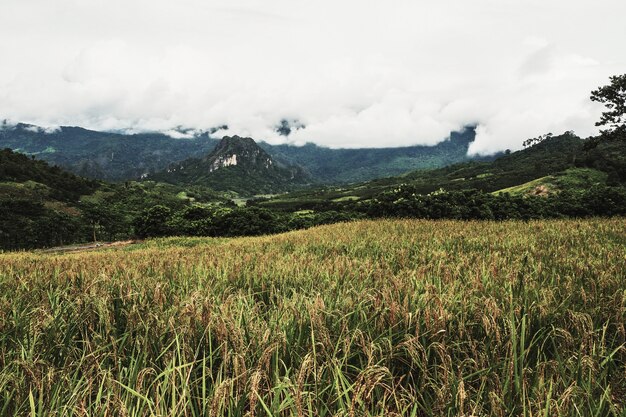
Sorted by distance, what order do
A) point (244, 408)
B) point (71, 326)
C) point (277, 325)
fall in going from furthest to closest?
point (71, 326) < point (277, 325) < point (244, 408)

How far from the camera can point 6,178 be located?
16012cm

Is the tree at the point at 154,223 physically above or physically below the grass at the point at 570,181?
below

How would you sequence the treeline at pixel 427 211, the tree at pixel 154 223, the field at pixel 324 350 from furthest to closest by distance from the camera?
1. the tree at pixel 154 223
2. the treeline at pixel 427 211
3. the field at pixel 324 350

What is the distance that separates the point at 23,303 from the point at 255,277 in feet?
9.82

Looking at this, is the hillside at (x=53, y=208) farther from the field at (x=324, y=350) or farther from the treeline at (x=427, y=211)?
the field at (x=324, y=350)

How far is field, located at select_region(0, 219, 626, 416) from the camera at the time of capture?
2.10 meters

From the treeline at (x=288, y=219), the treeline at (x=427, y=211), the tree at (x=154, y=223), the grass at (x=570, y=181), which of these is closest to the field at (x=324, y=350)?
the treeline at (x=427, y=211)

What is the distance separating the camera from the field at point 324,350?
210 centimetres

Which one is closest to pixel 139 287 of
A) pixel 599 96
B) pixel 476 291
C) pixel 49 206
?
pixel 476 291

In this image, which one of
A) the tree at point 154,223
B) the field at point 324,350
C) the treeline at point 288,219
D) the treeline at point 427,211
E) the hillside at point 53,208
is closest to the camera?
the field at point 324,350

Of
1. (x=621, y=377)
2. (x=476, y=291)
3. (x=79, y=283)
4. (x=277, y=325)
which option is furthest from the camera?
(x=79, y=283)

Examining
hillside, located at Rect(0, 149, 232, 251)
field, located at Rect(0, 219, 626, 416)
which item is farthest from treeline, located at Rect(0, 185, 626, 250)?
field, located at Rect(0, 219, 626, 416)

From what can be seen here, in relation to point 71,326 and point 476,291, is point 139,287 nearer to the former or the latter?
point 71,326

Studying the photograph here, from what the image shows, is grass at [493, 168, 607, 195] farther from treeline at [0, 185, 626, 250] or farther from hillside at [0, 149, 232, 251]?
hillside at [0, 149, 232, 251]
